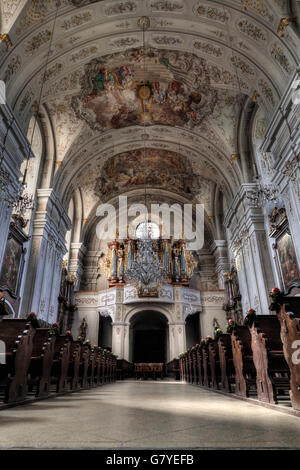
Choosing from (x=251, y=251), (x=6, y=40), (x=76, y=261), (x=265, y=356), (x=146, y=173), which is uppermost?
(x=146, y=173)

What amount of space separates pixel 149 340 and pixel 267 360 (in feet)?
58.5

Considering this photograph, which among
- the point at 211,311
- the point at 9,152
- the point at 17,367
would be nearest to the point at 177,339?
the point at 211,311

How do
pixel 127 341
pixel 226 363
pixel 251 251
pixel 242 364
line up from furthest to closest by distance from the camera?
pixel 127 341 → pixel 251 251 → pixel 226 363 → pixel 242 364

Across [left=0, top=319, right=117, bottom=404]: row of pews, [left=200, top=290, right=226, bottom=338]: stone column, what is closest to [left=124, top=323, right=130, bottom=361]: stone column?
[left=200, top=290, right=226, bottom=338]: stone column

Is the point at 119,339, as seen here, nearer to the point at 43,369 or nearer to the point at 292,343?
the point at 43,369

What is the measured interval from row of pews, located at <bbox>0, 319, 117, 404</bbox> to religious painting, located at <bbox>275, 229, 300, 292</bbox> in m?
6.47

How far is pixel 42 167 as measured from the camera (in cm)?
1373

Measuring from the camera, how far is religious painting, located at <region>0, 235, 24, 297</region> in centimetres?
1014

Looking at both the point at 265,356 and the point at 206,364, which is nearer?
the point at 265,356

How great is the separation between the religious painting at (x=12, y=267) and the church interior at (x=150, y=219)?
76mm

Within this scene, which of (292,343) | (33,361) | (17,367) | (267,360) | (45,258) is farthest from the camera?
(45,258)

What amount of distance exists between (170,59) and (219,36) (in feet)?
7.76

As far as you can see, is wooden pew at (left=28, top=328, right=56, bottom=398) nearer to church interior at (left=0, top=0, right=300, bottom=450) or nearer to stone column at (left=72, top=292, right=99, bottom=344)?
church interior at (left=0, top=0, right=300, bottom=450)

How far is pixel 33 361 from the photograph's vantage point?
5.27m
